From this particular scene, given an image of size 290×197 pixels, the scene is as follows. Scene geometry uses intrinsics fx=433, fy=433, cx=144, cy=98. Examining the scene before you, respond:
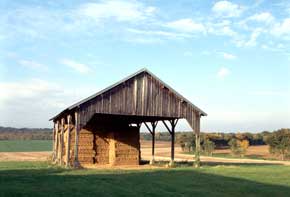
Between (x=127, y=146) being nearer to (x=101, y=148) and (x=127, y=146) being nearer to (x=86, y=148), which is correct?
(x=101, y=148)

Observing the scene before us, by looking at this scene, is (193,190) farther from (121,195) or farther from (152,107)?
(152,107)

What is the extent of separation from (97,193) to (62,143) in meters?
18.7

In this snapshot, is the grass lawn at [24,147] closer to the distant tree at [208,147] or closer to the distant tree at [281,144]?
the distant tree at [208,147]

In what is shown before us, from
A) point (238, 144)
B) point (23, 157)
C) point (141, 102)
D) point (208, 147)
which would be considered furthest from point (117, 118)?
point (238, 144)

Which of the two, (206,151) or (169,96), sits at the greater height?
(169,96)

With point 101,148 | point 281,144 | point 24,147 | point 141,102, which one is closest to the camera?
point 141,102

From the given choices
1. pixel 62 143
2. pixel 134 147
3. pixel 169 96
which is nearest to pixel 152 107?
pixel 169 96

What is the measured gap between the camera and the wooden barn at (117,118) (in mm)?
29297

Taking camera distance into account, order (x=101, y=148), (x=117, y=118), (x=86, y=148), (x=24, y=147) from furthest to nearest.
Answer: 1. (x=24, y=147)
2. (x=117, y=118)
3. (x=101, y=148)
4. (x=86, y=148)

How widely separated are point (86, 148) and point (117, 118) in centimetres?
404

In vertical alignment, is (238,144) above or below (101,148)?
below

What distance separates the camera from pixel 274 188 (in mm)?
18234

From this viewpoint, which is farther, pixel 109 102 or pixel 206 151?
pixel 206 151

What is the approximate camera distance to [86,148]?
1303 inches
